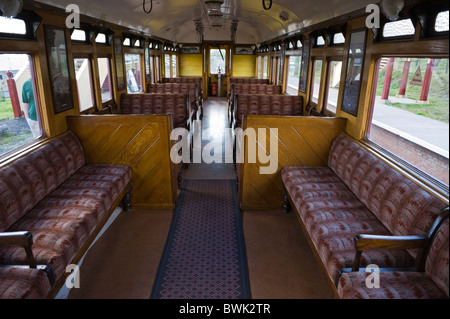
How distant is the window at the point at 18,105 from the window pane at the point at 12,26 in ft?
0.80

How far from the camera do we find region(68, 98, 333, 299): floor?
8.59ft

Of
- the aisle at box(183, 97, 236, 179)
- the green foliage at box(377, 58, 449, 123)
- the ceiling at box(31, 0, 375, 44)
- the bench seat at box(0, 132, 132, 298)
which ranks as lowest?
the aisle at box(183, 97, 236, 179)

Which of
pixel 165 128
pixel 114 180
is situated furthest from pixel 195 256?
pixel 165 128

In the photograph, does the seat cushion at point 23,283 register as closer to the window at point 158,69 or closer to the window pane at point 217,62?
the window at point 158,69

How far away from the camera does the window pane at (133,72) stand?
279 inches

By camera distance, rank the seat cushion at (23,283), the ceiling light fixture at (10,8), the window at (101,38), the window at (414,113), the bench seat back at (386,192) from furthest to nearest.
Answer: the window at (101,38) < the ceiling light fixture at (10,8) < the window at (414,113) < the bench seat back at (386,192) < the seat cushion at (23,283)

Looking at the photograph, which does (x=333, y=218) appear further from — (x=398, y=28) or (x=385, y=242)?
(x=398, y=28)

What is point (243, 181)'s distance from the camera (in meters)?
3.95

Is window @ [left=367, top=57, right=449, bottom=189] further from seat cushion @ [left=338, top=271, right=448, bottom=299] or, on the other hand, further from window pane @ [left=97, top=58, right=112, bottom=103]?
window pane @ [left=97, top=58, right=112, bottom=103]

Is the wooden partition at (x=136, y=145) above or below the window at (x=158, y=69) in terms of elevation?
below

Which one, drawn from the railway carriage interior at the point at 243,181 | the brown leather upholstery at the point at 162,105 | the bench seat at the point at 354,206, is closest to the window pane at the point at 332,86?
the railway carriage interior at the point at 243,181

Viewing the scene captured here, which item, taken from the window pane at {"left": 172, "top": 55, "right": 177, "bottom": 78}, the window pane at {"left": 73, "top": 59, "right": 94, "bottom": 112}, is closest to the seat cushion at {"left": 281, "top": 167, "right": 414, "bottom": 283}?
the window pane at {"left": 73, "top": 59, "right": 94, "bottom": 112}

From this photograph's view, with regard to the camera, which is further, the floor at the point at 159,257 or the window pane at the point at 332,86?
the window pane at the point at 332,86
